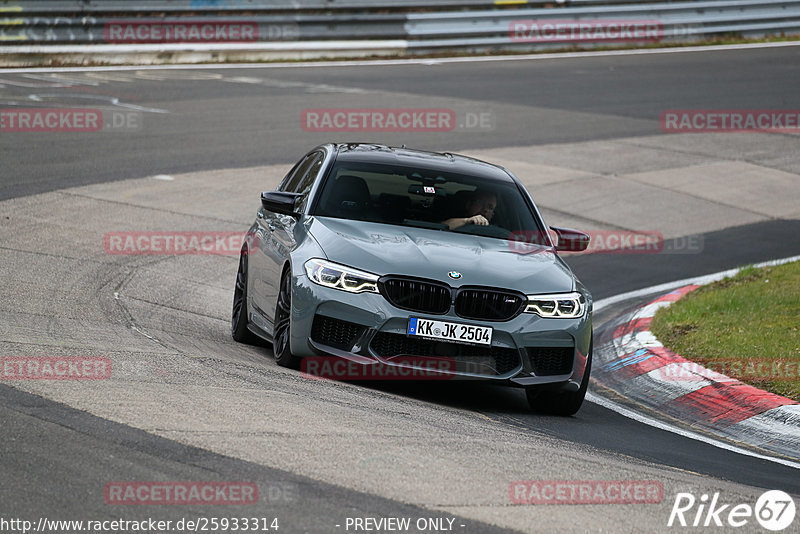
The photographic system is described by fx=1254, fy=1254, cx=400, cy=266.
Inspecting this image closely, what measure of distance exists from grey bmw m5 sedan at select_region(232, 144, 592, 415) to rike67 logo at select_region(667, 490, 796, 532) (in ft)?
7.48

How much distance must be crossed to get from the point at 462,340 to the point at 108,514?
3424 mm

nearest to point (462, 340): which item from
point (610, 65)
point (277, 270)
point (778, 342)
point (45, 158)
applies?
point (277, 270)

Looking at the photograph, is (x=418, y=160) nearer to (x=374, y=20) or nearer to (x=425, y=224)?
(x=425, y=224)

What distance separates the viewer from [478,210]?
30.3ft

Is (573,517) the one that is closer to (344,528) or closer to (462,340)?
(344,528)

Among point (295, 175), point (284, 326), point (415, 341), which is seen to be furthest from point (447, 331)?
point (295, 175)

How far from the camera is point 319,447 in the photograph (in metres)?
5.96

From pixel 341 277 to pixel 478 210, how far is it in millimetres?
1648

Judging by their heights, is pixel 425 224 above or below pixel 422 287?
above

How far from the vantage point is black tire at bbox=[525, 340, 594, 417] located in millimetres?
8344

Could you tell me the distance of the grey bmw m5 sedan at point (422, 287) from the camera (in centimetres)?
787

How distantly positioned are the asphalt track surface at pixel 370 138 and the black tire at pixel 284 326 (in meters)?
0.64

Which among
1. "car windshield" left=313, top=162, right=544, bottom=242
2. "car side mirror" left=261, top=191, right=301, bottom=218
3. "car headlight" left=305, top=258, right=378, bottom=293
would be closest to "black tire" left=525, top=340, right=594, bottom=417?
"car windshield" left=313, top=162, right=544, bottom=242

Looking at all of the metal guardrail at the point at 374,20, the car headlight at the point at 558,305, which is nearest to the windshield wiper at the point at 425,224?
the car headlight at the point at 558,305
